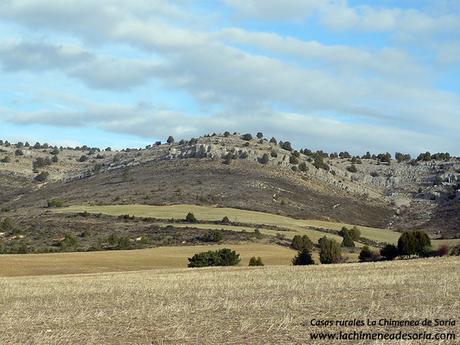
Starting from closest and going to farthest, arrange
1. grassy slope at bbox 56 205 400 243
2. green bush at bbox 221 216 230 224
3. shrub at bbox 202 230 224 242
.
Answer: shrub at bbox 202 230 224 242, green bush at bbox 221 216 230 224, grassy slope at bbox 56 205 400 243

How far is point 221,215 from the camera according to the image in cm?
11938

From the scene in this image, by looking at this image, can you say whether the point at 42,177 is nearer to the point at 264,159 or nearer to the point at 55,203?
the point at 55,203

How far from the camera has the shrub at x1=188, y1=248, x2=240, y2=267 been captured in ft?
216

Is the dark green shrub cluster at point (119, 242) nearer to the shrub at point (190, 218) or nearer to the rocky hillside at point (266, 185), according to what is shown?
the shrub at point (190, 218)

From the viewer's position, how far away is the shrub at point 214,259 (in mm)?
65875

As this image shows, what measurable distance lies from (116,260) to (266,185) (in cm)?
7943

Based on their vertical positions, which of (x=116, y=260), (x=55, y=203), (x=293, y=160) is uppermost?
(x=293, y=160)

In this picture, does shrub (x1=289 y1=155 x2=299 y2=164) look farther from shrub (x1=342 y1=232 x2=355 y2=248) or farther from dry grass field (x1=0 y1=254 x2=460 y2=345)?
dry grass field (x1=0 y1=254 x2=460 y2=345)

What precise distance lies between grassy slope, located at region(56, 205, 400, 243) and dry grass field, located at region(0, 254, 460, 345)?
8130cm

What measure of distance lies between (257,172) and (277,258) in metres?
80.8

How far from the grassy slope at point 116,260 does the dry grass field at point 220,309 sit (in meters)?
30.7

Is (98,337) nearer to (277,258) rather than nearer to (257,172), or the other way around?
(277,258)

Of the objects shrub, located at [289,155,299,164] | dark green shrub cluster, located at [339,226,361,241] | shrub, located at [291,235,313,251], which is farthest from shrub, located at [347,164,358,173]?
shrub, located at [291,235,313,251]

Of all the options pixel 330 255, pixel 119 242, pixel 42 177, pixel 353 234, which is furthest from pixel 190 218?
pixel 42 177
